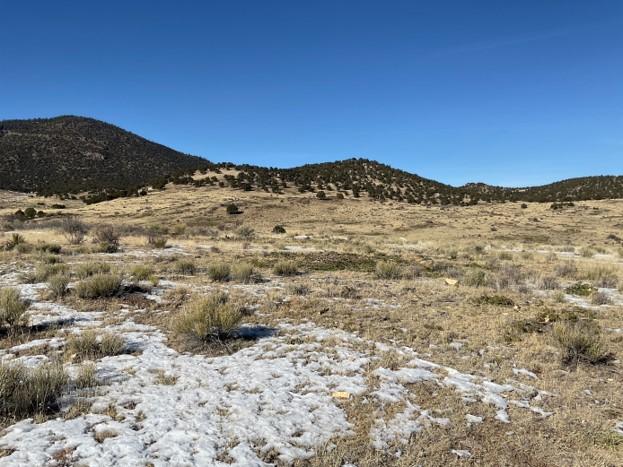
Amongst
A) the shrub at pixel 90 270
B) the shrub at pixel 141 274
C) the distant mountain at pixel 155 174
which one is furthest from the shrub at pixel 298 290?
the distant mountain at pixel 155 174

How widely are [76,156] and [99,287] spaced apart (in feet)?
351

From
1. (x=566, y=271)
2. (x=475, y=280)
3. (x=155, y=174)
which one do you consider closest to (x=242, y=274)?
(x=475, y=280)

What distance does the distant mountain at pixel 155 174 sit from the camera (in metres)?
69.6

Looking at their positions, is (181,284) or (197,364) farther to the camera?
(181,284)

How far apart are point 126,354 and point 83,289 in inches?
188

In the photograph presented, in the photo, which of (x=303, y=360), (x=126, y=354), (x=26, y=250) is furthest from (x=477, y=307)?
(x=26, y=250)

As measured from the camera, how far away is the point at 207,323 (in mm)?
7945

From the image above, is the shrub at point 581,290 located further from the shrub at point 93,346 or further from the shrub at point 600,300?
the shrub at point 93,346

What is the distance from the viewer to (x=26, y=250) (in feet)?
65.3

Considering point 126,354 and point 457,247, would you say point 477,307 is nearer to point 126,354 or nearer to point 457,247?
point 126,354

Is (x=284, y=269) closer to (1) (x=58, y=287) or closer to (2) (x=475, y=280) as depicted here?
(2) (x=475, y=280)

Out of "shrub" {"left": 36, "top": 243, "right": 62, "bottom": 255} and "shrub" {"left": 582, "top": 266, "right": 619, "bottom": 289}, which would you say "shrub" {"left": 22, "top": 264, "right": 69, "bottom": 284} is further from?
"shrub" {"left": 582, "top": 266, "right": 619, "bottom": 289}

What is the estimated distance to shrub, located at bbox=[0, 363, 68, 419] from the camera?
16.1ft

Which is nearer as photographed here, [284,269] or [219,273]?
[219,273]
